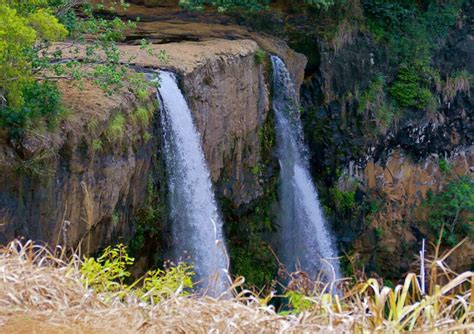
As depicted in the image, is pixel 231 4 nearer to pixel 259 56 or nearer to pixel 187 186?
pixel 259 56

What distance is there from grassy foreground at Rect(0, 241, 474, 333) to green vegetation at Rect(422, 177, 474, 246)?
42.1 feet

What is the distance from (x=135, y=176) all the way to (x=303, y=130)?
612 cm

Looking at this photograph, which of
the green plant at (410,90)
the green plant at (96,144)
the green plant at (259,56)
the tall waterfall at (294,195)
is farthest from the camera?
the green plant at (410,90)

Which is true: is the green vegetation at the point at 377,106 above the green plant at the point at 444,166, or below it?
above

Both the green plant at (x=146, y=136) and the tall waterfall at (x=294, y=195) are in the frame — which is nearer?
the green plant at (x=146, y=136)

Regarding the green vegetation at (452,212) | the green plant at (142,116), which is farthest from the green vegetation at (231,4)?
the green vegetation at (452,212)

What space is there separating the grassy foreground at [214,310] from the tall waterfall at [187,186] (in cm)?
550

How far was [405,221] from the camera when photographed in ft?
53.7

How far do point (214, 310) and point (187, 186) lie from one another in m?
6.12

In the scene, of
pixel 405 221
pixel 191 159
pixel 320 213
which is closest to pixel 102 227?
pixel 191 159

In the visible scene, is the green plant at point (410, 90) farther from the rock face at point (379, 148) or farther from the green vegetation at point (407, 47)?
the rock face at point (379, 148)

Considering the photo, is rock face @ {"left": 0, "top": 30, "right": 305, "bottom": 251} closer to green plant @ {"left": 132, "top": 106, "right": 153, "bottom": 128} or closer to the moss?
green plant @ {"left": 132, "top": 106, "right": 153, "bottom": 128}

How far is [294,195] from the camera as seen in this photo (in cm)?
1355

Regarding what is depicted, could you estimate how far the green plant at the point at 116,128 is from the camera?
8.06 metres
